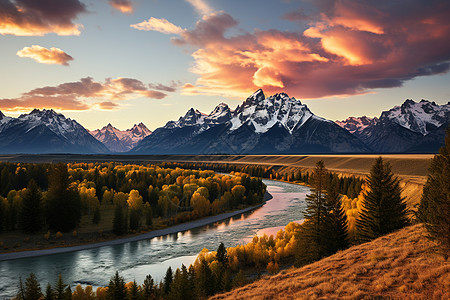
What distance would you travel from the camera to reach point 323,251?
42531mm

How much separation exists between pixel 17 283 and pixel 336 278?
52804 millimetres

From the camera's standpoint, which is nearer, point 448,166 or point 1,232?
point 448,166

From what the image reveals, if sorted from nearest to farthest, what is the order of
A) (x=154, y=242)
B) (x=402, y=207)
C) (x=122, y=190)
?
1. (x=402, y=207)
2. (x=154, y=242)
3. (x=122, y=190)

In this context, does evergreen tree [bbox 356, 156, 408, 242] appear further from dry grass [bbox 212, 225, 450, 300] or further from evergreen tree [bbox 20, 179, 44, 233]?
evergreen tree [bbox 20, 179, 44, 233]

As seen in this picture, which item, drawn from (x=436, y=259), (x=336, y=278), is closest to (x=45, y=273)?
(x=336, y=278)

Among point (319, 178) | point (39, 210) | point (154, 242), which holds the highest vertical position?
point (319, 178)

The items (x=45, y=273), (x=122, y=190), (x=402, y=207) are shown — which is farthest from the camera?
(x=122, y=190)

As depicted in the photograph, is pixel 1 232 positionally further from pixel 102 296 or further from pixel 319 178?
pixel 319 178

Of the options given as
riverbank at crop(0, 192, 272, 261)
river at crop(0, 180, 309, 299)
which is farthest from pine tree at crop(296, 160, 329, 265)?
riverbank at crop(0, 192, 272, 261)

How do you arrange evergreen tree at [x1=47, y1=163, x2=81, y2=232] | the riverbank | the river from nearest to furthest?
the river < the riverbank < evergreen tree at [x1=47, y1=163, x2=81, y2=232]

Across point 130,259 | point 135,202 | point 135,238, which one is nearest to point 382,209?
point 130,259

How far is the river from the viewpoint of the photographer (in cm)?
5278

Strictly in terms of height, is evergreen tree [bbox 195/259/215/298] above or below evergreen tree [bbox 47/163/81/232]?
below

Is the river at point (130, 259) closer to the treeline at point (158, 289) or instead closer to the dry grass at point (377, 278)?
the treeline at point (158, 289)
